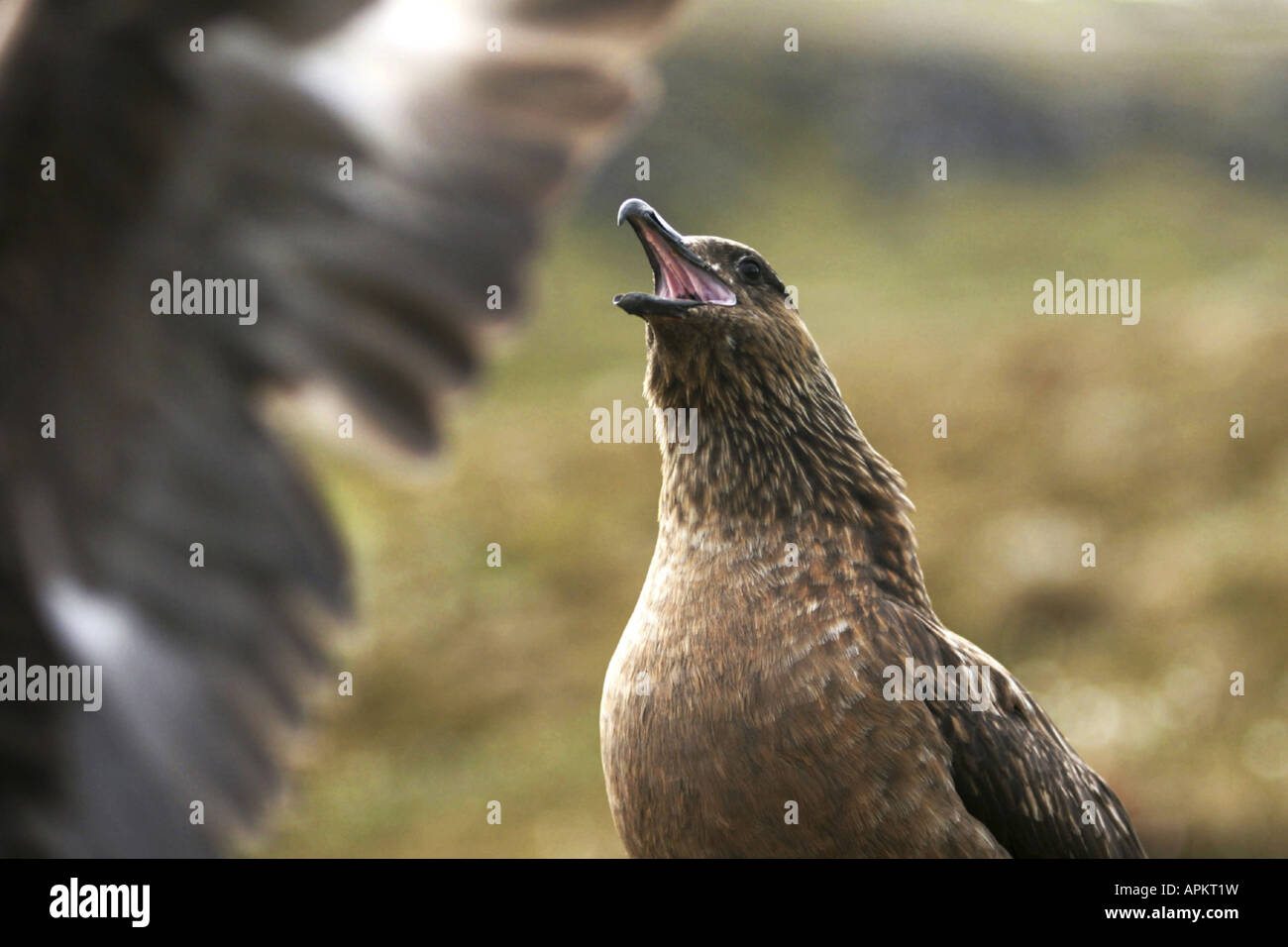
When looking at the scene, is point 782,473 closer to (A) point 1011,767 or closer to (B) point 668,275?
(B) point 668,275

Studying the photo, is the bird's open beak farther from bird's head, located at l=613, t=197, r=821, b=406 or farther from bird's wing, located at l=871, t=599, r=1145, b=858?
bird's wing, located at l=871, t=599, r=1145, b=858

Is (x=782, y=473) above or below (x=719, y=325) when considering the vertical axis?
below

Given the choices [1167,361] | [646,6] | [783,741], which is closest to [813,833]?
[783,741]

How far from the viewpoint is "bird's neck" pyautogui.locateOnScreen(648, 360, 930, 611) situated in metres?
1.22

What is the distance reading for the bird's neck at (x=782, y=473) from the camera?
48.1 inches

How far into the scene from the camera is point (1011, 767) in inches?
52.5

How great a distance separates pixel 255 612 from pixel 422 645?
10.2ft

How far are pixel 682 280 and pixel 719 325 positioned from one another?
76mm

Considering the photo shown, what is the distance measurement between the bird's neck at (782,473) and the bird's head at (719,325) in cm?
1

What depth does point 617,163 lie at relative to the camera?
17188 mm

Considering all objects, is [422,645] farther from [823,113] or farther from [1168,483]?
[823,113]

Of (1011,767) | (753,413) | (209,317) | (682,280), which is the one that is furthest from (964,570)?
(682,280)

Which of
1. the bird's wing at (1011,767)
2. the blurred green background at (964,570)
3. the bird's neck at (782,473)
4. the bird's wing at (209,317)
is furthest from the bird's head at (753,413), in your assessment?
the bird's wing at (209,317)

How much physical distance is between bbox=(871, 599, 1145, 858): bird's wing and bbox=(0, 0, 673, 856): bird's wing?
1.09 meters
